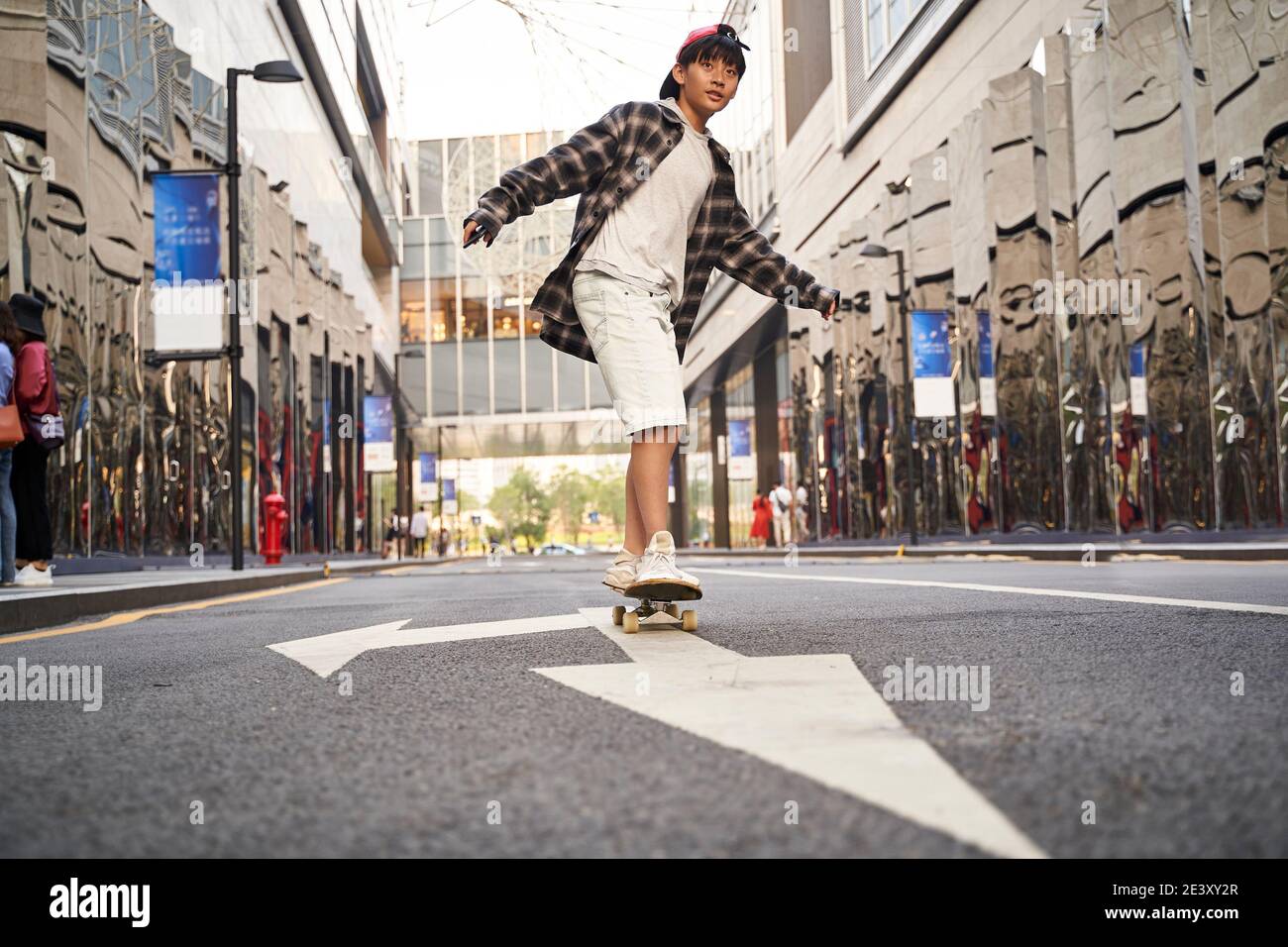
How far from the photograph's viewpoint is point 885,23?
26766 mm

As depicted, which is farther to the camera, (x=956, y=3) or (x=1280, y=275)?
(x=956, y=3)

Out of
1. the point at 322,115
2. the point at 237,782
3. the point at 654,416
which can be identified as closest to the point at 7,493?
the point at 654,416

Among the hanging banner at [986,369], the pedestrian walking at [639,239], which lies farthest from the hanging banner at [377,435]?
the pedestrian walking at [639,239]

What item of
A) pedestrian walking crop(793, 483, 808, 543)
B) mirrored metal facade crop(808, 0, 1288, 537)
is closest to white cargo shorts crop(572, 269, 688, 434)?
mirrored metal facade crop(808, 0, 1288, 537)

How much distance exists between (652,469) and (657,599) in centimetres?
47

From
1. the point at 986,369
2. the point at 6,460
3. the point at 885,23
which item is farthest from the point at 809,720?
the point at 885,23

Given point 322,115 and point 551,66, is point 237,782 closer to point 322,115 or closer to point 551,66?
point 551,66

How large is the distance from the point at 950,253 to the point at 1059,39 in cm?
472

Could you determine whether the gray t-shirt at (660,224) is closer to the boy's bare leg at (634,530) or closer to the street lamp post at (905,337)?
the boy's bare leg at (634,530)

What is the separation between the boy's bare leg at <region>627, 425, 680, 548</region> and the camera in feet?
14.0

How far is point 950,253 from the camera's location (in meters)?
22.3

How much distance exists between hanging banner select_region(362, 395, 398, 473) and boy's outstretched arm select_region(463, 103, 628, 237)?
29.3m

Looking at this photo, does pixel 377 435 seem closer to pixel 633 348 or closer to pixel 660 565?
pixel 633 348

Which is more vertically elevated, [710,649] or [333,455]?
[333,455]
